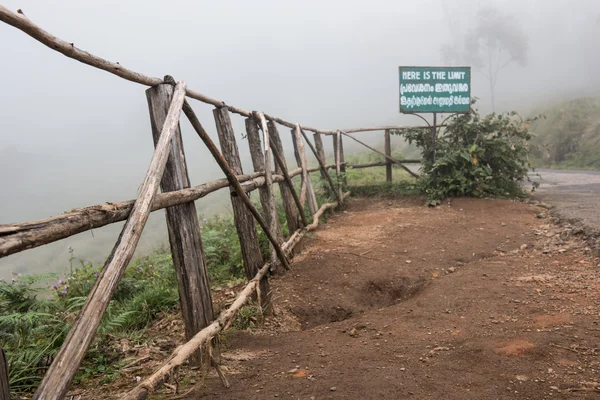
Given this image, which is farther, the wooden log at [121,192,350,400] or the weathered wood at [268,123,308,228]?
the weathered wood at [268,123,308,228]

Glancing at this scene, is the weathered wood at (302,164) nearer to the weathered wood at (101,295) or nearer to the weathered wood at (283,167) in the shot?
the weathered wood at (283,167)

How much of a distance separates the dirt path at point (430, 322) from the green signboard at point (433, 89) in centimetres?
318

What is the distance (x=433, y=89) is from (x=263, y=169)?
514 cm

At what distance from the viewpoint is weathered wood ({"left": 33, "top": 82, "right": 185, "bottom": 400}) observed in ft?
5.24

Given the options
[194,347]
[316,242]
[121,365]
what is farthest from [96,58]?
[316,242]

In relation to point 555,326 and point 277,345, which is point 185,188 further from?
point 555,326

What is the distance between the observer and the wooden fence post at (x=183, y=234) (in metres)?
2.80

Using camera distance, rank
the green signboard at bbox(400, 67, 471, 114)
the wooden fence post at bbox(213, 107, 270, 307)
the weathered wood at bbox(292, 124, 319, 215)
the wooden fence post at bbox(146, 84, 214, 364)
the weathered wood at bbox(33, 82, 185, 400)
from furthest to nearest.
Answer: the green signboard at bbox(400, 67, 471, 114)
the weathered wood at bbox(292, 124, 319, 215)
the wooden fence post at bbox(213, 107, 270, 307)
the wooden fence post at bbox(146, 84, 214, 364)
the weathered wood at bbox(33, 82, 185, 400)

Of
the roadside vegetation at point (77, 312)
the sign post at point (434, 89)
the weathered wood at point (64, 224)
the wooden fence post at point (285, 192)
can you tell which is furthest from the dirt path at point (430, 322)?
the sign post at point (434, 89)

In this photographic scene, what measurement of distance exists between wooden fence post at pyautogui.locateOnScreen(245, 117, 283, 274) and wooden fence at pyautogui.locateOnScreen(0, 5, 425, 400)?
10 mm

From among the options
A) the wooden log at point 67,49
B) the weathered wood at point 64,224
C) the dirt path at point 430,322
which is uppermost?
the wooden log at point 67,49

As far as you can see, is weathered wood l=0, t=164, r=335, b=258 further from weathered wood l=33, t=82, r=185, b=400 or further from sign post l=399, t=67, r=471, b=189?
sign post l=399, t=67, r=471, b=189

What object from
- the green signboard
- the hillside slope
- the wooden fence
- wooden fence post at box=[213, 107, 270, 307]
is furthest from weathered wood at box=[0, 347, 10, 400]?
the hillside slope

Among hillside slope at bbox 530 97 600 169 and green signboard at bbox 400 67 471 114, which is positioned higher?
green signboard at bbox 400 67 471 114
